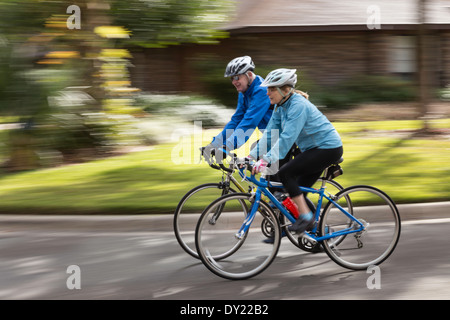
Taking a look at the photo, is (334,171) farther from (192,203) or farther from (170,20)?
(170,20)

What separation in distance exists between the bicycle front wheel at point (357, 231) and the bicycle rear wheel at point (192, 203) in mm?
1039

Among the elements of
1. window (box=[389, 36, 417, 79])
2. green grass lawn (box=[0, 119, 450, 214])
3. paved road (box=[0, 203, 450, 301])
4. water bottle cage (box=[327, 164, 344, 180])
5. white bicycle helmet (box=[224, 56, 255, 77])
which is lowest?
paved road (box=[0, 203, 450, 301])

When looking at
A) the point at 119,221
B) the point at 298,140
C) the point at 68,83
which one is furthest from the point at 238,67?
the point at 68,83

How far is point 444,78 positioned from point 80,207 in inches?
665

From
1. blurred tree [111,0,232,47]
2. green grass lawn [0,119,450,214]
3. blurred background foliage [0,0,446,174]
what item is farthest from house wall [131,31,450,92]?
green grass lawn [0,119,450,214]

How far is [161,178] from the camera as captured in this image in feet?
30.9

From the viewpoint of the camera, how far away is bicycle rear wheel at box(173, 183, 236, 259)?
5703 mm

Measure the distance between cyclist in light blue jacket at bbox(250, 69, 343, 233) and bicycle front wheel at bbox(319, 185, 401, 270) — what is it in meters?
0.28

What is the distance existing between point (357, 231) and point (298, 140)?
105 centimetres

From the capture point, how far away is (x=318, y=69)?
2017cm

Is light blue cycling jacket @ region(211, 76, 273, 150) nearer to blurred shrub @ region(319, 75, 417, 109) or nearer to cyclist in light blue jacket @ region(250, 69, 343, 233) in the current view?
cyclist in light blue jacket @ region(250, 69, 343, 233)

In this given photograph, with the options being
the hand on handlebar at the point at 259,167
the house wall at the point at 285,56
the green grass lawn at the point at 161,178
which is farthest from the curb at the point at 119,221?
the house wall at the point at 285,56

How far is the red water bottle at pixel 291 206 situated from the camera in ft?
17.9

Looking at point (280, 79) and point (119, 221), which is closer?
point (280, 79)
